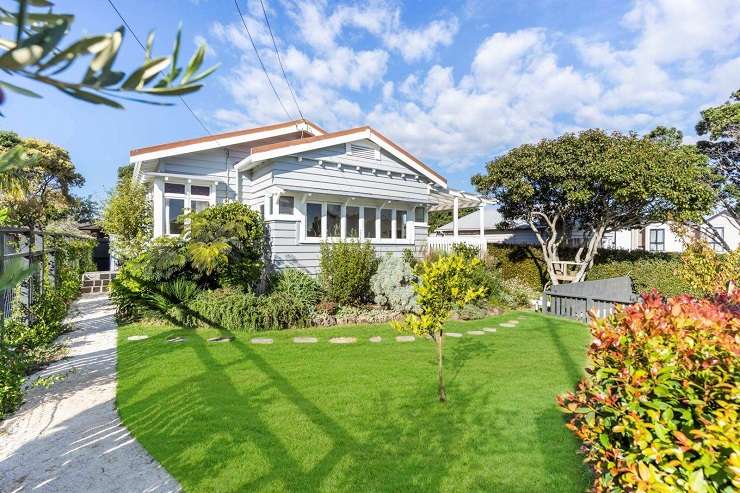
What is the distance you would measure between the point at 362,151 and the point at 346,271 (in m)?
4.79

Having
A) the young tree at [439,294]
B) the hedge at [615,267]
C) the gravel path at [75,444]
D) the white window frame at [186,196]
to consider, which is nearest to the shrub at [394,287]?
the hedge at [615,267]

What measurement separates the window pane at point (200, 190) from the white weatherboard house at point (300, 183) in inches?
1.2

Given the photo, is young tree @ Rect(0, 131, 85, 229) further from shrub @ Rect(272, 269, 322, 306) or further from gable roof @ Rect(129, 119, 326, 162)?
shrub @ Rect(272, 269, 322, 306)

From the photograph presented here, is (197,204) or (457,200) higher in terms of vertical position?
(457,200)

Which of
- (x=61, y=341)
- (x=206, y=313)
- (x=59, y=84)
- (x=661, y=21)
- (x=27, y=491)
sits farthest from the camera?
(x=661, y=21)

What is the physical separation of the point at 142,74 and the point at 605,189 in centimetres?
1549

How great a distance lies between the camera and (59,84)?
0.75 m

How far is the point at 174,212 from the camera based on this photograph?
39.5 feet

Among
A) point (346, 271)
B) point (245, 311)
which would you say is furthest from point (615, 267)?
point (245, 311)

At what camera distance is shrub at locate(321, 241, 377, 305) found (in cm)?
1047

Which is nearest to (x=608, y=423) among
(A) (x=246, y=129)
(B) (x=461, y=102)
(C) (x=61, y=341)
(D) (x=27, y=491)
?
(D) (x=27, y=491)

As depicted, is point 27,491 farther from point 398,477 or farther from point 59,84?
point 59,84

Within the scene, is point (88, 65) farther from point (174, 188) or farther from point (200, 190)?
point (200, 190)

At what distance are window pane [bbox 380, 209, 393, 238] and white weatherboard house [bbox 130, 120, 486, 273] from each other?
0.12 ft
